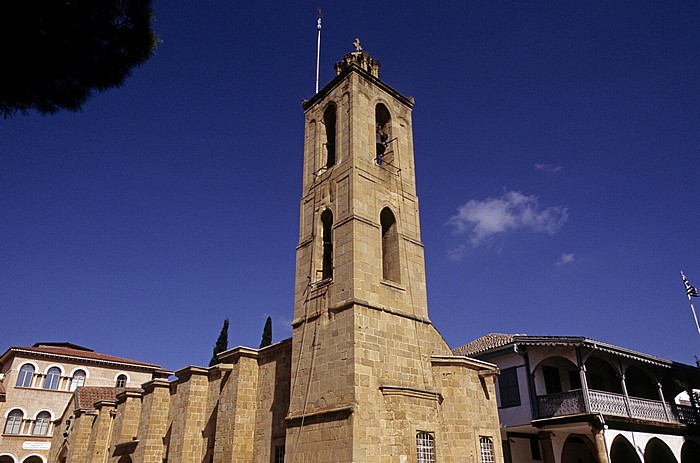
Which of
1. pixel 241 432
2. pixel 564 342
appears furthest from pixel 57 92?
pixel 564 342

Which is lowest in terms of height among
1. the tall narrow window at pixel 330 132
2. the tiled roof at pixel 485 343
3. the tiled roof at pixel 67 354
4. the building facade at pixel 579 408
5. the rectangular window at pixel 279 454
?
the rectangular window at pixel 279 454

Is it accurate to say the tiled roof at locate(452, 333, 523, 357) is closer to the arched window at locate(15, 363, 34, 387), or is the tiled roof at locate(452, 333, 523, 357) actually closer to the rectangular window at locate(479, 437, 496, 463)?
the rectangular window at locate(479, 437, 496, 463)

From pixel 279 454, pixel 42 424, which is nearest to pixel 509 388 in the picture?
pixel 279 454

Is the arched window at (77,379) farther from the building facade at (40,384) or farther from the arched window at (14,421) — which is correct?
the arched window at (14,421)

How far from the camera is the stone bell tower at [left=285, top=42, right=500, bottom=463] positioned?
13.8 metres

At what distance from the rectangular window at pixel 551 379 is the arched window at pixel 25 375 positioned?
36179mm

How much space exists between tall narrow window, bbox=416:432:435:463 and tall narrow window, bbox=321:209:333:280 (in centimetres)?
591

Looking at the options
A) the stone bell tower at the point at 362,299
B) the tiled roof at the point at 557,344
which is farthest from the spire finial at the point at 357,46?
the tiled roof at the point at 557,344

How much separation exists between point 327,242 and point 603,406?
12816 millimetres

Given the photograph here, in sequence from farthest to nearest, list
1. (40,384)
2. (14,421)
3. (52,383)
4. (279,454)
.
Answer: (52,383), (40,384), (14,421), (279,454)

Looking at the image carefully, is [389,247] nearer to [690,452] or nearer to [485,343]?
[485,343]

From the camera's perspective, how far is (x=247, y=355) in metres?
18.5

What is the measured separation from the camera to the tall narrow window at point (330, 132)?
19800 mm

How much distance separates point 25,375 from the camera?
36969mm
